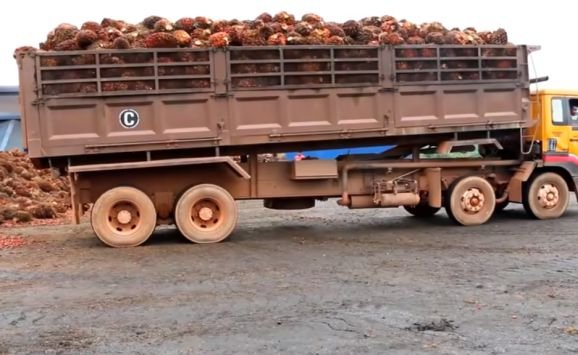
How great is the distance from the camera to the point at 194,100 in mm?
9719

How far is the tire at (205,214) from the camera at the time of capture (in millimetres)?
9945

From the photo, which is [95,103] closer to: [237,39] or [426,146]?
[237,39]

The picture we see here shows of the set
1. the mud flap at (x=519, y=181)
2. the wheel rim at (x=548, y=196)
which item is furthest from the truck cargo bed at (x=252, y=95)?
the wheel rim at (x=548, y=196)

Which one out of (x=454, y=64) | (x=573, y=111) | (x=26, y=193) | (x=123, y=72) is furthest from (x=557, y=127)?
(x=26, y=193)

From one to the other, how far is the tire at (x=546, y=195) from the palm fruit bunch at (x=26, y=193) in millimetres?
8604

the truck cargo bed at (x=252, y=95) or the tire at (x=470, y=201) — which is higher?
the truck cargo bed at (x=252, y=95)

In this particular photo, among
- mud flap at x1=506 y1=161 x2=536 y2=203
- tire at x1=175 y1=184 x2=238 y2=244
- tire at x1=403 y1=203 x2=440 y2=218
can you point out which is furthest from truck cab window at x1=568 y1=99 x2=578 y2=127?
tire at x1=175 y1=184 x2=238 y2=244

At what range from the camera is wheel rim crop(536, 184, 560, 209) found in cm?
1202

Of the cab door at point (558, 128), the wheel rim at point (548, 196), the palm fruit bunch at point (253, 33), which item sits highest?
the palm fruit bunch at point (253, 33)

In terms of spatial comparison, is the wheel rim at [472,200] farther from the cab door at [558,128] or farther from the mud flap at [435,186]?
the cab door at [558,128]

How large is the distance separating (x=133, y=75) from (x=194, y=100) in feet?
3.09

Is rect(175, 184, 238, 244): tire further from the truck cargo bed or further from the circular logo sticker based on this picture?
the circular logo sticker

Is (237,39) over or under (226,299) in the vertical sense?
over

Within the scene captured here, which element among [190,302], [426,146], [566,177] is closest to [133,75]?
[190,302]
